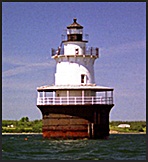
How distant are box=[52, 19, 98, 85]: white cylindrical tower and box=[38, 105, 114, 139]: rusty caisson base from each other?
125 inches

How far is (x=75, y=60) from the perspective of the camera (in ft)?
212

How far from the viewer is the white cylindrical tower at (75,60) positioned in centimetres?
6444

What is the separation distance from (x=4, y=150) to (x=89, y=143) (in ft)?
25.1

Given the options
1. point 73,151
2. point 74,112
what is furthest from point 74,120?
point 73,151

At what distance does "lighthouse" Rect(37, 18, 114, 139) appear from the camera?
6197 cm

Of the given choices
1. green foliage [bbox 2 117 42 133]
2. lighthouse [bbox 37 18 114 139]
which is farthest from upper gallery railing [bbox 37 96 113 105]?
green foliage [bbox 2 117 42 133]

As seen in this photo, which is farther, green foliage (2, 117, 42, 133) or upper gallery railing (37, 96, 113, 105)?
green foliage (2, 117, 42, 133)

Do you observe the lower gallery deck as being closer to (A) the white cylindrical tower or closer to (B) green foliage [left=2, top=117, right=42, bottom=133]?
(A) the white cylindrical tower

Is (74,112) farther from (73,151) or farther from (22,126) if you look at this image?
(22,126)

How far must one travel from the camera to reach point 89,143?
58.0m

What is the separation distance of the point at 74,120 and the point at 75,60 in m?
5.33

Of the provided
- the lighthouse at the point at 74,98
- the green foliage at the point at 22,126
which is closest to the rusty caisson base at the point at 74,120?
the lighthouse at the point at 74,98

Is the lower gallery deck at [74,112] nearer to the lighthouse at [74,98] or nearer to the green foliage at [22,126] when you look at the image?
the lighthouse at [74,98]

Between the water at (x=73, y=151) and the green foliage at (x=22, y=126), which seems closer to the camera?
the water at (x=73, y=151)
